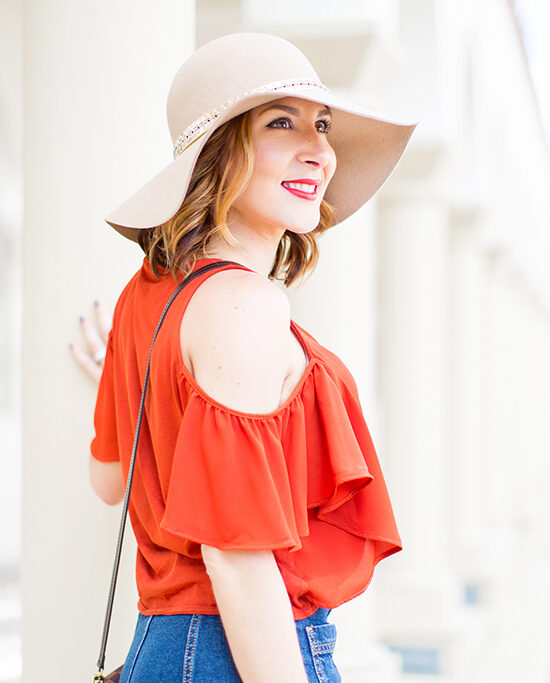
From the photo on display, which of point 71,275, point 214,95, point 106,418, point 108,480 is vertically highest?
point 214,95

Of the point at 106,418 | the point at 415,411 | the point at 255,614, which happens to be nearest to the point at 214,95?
the point at 106,418

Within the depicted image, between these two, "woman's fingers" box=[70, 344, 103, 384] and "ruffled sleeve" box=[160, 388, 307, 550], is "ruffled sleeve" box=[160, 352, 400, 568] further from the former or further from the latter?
"woman's fingers" box=[70, 344, 103, 384]

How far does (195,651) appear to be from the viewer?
1.53 meters

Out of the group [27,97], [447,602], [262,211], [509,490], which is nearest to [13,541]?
[447,602]

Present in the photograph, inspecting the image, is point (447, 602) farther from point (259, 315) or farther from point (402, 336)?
point (259, 315)

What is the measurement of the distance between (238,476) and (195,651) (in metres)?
0.32

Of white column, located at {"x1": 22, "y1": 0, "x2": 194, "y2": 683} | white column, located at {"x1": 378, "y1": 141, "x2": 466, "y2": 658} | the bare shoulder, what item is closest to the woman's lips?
the bare shoulder

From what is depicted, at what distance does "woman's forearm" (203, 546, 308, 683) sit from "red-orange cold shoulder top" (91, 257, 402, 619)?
43 millimetres

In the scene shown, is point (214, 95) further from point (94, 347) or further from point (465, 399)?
point (465, 399)

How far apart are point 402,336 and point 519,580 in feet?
19.5

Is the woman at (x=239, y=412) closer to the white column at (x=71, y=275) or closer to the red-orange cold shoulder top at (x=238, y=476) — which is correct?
the red-orange cold shoulder top at (x=238, y=476)

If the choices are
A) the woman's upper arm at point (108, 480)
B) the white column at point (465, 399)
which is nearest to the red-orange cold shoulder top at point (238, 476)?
the woman's upper arm at point (108, 480)

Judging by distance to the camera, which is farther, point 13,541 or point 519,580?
point 519,580

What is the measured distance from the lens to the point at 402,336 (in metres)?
7.12
